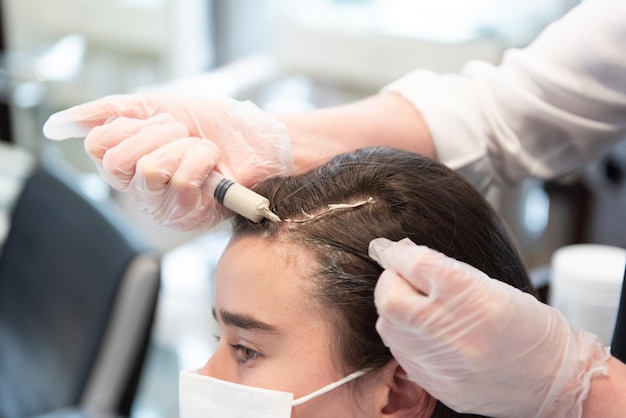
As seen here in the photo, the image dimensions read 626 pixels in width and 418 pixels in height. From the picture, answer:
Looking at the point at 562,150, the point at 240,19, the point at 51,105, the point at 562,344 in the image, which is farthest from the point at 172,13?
the point at 562,344

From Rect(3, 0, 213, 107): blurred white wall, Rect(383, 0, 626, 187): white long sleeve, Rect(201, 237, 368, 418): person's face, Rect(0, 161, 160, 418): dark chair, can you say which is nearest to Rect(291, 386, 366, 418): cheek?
Rect(201, 237, 368, 418): person's face

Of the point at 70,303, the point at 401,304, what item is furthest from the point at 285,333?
the point at 70,303

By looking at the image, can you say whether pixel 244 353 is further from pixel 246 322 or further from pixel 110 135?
pixel 110 135

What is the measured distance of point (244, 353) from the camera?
1.04 m

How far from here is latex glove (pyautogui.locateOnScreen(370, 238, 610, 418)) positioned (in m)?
0.75

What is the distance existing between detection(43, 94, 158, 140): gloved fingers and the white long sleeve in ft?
1.39

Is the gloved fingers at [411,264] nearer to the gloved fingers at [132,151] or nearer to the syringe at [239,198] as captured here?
the syringe at [239,198]

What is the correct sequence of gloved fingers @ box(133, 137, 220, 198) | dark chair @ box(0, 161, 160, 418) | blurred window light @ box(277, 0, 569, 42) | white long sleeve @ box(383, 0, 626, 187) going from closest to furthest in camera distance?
1. gloved fingers @ box(133, 137, 220, 198)
2. white long sleeve @ box(383, 0, 626, 187)
3. dark chair @ box(0, 161, 160, 418)
4. blurred window light @ box(277, 0, 569, 42)

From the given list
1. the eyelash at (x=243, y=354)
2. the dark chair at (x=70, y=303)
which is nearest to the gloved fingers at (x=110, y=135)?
the eyelash at (x=243, y=354)

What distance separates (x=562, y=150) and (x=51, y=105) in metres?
2.26

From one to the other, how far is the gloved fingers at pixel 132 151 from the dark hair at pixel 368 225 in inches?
5.8

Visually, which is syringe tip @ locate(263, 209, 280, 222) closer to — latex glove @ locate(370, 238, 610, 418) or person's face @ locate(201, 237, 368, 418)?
person's face @ locate(201, 237, 368, 418)

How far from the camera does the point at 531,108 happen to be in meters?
1.25

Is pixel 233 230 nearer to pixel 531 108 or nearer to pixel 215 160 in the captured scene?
pixel 215 160
